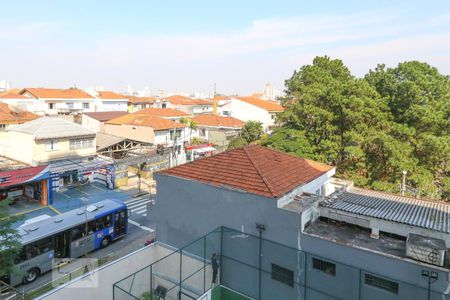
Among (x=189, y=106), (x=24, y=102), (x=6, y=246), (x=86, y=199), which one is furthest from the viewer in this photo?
(x=189, y=106)

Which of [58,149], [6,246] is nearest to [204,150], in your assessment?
[58,149]

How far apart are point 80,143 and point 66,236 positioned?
18.4 meters

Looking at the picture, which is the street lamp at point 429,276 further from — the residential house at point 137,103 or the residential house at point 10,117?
the residential house at point 137,103

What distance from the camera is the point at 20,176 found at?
26.4 metres

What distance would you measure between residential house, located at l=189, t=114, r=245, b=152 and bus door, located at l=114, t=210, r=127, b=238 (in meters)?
26.9

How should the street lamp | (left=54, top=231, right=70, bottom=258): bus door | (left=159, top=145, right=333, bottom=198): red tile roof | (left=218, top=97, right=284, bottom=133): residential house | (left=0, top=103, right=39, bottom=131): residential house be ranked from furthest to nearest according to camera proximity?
(left=218, top=97, right=284, bottom=133): residential house → (left=0, top=103, right=39, bottom=131): residential house → (left=54, top=231, right=70, bottom=258): bus door → (left=159, top=145, right=333, bottom=198): red tile roof → the street lamp

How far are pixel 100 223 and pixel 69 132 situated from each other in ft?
55.5

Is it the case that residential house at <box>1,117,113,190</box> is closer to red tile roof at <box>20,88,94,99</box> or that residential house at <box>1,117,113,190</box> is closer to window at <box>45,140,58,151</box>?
window at <box>45,140,58,151</box>

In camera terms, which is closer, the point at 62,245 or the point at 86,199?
the point at 62,245

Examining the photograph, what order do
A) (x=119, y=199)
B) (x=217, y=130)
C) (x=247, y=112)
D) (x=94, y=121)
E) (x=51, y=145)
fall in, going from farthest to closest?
(x=247, y=112), (x=217, y=130), (x=94, y=121), (x=51, y=145), (x=119, y=199)

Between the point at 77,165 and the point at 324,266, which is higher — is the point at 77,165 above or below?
above

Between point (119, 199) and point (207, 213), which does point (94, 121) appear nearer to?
point (119, 199)

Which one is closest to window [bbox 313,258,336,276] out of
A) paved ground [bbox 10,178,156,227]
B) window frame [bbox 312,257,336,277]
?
window frame [bbox 312,257,336,277]

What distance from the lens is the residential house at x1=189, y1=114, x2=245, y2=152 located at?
49.5 metres
